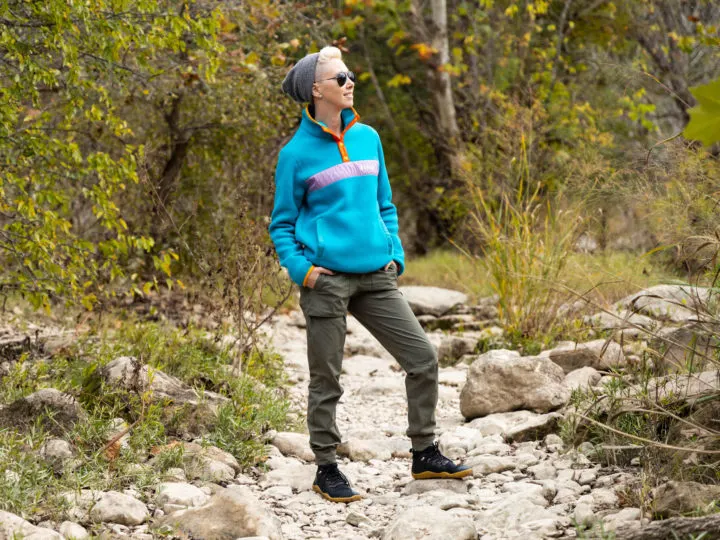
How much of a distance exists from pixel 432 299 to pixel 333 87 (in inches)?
232

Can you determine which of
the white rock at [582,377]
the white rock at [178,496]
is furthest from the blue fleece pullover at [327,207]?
the white rock at [582,377]

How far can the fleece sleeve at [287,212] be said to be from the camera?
3.70 meters

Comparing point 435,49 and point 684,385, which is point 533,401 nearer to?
point 684,385

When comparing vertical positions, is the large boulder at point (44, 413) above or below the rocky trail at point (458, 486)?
above

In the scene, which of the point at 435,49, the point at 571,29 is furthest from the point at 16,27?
the point at 571,29

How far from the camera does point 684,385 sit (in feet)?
12.2

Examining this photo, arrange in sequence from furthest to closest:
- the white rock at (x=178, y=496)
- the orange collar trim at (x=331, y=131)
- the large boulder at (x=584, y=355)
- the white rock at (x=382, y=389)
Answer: the white rock at (x=382, y=389) → the large boulder at (x=584, y=355) → the orange collar trim at (x=331, y=131) → the white rock at (x=178, y=496)

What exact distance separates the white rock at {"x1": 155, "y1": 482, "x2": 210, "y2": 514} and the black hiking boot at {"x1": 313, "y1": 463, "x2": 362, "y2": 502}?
520mm

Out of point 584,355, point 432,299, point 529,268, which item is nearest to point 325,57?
point 584,355

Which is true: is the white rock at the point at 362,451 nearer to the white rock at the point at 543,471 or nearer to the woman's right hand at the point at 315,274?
the white rock at the point at 543,471

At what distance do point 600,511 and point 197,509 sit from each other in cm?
153

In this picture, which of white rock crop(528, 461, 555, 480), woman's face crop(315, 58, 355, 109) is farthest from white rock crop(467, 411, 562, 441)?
woman's face crop(315, 58, 355, 109)

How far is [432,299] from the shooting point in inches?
373

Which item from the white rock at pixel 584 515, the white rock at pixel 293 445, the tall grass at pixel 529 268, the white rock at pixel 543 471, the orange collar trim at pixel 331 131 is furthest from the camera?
the tall grass at pixel 529 268
